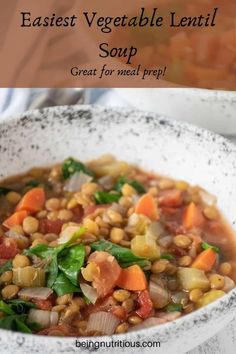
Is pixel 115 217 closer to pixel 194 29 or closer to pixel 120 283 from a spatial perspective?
pixel 120 283

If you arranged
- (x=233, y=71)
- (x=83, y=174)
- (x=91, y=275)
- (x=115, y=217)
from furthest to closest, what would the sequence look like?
1. (x=233, y=71)
2. (x=83, y=174)
3. (x=115, y=217)
4. (x=91, y=275)

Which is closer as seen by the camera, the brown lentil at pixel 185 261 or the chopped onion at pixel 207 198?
the brown lentil at pixel 185 261

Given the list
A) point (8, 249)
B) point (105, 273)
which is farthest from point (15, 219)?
point (105, 273)

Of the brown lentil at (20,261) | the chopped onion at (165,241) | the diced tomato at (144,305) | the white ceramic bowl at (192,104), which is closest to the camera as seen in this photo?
the diced tomato at (144,305)

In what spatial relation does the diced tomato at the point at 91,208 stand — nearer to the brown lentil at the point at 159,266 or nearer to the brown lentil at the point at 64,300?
the brown lentil at the point at 159,266

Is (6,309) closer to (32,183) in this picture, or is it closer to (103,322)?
(103,322)

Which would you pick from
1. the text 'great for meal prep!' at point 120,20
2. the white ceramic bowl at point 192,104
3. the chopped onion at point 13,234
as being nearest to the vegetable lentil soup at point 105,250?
the chopped onion at point 13,234

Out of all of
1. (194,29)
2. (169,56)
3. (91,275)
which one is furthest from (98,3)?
(91,275)
